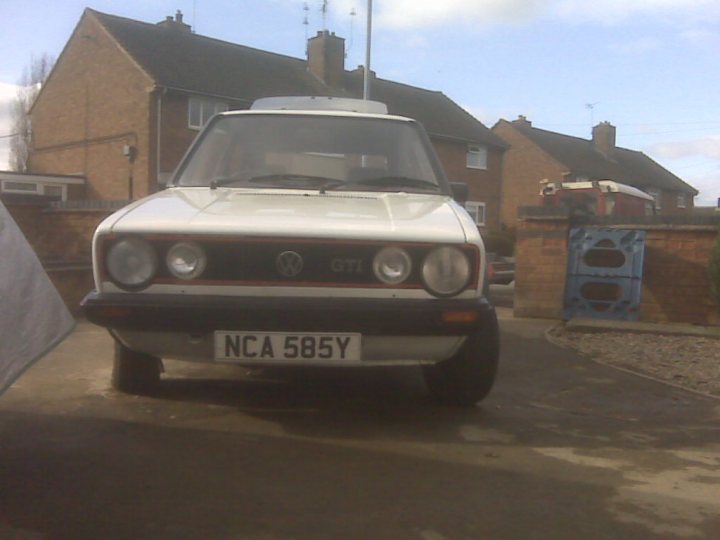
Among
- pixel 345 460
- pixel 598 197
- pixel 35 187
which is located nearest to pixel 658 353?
pixel 345 460

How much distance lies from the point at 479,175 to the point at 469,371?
30.6 metres

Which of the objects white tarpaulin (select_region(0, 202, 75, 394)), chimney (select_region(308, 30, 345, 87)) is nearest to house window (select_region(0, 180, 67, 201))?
chimney (select_region(308, 30, 345, 87))

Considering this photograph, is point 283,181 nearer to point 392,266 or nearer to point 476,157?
point 392,266

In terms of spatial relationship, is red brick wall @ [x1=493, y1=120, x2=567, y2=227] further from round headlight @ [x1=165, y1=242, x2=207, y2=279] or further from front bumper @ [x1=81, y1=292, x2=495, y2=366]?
round headlight @ [x1=165, y1=242, x2=207, y2=279]

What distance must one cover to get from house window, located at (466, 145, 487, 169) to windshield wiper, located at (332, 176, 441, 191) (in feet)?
97.3

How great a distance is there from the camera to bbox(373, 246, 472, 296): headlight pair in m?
3.53

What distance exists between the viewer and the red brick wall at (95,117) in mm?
24828

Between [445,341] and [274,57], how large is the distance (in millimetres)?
28683

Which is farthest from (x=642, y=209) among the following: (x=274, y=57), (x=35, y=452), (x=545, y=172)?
(x=545, y=172)

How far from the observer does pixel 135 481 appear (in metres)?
3.12

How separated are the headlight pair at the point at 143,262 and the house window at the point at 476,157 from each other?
31002mm

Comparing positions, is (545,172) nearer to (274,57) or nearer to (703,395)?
(274,57)

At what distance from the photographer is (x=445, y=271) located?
140 inches

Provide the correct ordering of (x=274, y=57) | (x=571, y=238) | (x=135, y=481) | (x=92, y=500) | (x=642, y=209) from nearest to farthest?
(x=92, y=500)
(x=135, y=481)
(x=571, y=238)
(x=642, y=209)
(x=274, y=57)
